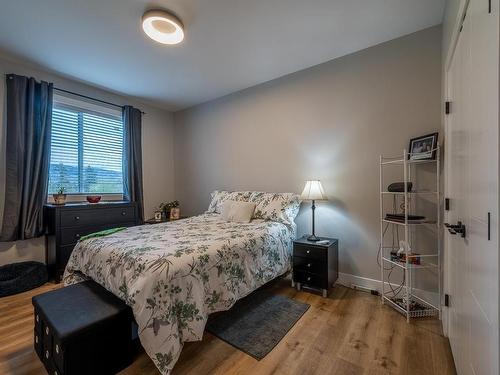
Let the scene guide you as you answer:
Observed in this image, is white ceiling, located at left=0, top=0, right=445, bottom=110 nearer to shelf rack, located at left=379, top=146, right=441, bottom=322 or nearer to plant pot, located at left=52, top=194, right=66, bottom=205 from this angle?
shelf rack, located at left=379, top=146, right=441, bottom=322

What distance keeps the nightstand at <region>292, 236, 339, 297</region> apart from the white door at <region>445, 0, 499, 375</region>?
3.25 feet

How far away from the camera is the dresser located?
9.23 feet

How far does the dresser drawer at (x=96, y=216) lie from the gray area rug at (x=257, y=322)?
2156mm

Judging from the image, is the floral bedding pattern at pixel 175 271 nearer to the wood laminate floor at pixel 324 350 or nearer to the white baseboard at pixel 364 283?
the wood laminate floor at pixel 324 350

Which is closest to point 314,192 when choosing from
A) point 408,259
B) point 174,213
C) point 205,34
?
point 408,259

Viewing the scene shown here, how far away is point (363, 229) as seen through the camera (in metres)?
2.57

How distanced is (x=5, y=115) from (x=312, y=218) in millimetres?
3838

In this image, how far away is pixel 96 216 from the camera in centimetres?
314

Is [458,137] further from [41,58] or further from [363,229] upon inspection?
[41,58]

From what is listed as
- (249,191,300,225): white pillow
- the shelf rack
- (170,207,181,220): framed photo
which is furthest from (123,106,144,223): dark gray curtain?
the shelf rack

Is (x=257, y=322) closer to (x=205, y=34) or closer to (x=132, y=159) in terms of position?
(x=205, y=34)

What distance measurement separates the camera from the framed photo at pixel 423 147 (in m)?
2.00

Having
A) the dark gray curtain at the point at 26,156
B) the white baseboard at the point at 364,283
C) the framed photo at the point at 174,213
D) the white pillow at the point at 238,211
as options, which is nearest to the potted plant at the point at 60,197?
the dark gray curtain at the point at 26,156

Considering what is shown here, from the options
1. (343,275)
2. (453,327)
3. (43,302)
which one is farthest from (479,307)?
(43,302)
